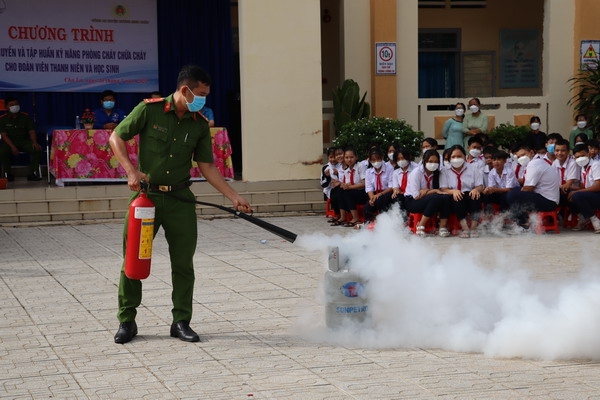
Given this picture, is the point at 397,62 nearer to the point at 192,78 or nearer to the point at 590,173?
the point at 590,173

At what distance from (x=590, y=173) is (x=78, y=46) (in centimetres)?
1015

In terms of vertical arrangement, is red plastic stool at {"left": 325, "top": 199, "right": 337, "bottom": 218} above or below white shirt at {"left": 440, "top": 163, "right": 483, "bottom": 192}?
below

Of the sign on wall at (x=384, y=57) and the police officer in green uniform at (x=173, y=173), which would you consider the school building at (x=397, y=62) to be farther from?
the police officer in green uniform at (x=173, y=173)

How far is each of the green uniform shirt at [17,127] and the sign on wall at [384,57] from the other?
21.6ft

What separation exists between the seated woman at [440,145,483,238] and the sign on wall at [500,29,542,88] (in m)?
7.94

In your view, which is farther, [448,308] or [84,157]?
[84,157]

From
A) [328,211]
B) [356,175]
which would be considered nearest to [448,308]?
[356,175]

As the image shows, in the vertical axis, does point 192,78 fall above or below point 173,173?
above

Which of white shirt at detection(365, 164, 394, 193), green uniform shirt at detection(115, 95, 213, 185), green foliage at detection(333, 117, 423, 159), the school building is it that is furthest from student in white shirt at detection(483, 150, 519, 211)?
green uniform shirt at detection(115, 95, 213, 185)

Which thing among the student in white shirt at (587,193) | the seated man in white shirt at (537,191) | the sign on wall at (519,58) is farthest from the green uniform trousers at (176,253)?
the sign on wall at (519,58)

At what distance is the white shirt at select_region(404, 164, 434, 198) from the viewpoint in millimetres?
13008

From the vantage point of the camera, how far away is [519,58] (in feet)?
67.4

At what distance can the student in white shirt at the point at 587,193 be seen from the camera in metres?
13.0

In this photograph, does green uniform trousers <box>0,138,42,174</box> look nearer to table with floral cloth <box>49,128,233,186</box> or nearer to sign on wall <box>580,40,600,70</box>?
table with floral cloth <box>49,128,233,186</box>
